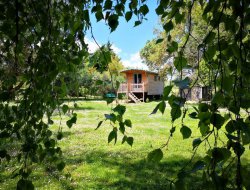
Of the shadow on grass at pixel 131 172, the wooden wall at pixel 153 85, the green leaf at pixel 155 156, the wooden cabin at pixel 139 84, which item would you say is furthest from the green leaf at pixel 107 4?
the wooden wall at pixel 153 85

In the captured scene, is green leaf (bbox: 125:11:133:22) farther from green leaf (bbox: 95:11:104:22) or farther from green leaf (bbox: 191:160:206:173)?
green leaf (bbox: 191:160:206:173)

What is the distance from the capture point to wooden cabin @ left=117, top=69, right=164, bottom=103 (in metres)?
36.6

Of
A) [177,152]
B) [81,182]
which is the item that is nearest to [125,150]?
[177,152]

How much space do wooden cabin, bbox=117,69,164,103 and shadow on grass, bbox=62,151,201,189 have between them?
89.3ft

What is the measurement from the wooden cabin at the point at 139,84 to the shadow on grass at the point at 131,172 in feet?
89.3

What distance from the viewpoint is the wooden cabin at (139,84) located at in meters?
36.6

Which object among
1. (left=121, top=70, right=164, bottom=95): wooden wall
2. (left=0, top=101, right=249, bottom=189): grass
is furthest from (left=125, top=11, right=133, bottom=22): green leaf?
(left=121, top=70, right=164, bottom=95): wooden wall

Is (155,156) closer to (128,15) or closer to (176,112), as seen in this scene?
(176,112)

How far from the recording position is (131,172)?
687cm

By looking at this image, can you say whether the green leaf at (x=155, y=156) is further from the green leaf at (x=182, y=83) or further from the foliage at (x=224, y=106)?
the green leaf at (x=182, y=83)

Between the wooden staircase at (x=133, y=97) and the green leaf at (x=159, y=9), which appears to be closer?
the green leaf at (x=159, y=9)

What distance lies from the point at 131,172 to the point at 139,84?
30488mm

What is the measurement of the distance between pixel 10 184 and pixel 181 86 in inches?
218

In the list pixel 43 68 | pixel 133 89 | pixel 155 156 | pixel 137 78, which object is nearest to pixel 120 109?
pixel 155 156
